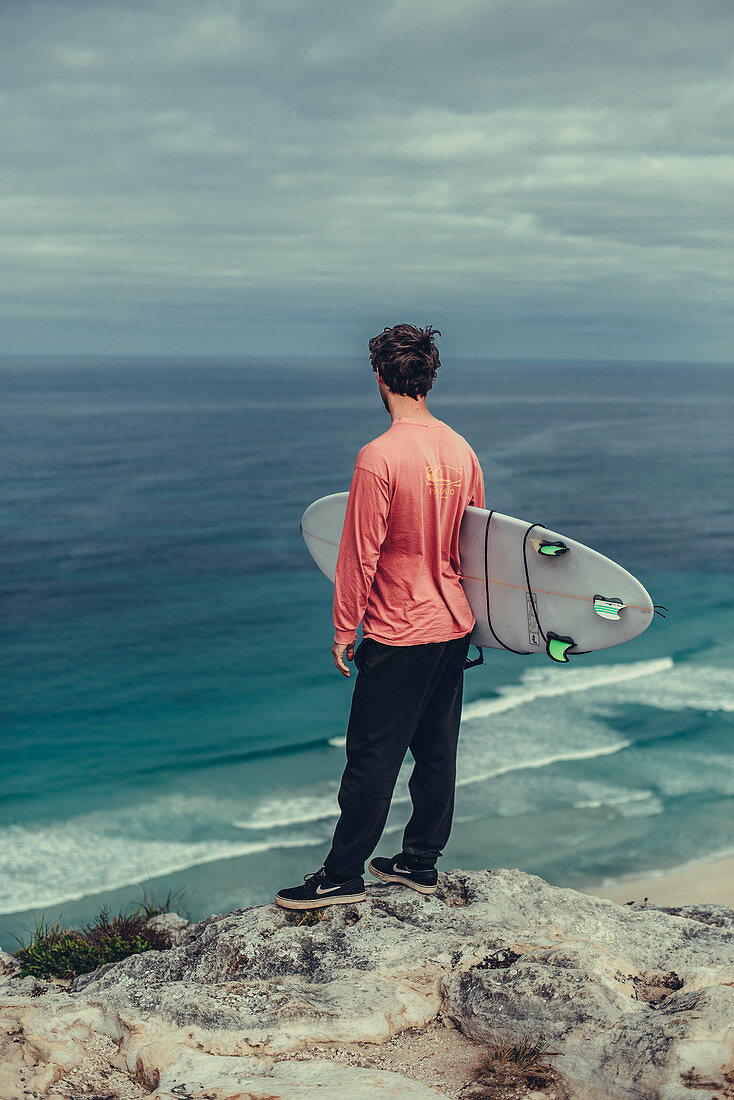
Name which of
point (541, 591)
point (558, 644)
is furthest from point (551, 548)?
point (558, 644)

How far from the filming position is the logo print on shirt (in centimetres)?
404

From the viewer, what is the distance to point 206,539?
41.2 meters

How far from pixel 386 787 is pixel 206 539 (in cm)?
3783

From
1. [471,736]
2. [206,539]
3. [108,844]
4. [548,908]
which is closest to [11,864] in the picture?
[108,844]

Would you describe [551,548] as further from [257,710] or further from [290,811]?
[257,710]

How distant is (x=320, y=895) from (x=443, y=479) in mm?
2274

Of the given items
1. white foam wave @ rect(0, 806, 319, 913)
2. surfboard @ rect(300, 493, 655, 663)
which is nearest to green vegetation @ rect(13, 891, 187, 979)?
surfboard @ rect(300, 493, 655, 663)

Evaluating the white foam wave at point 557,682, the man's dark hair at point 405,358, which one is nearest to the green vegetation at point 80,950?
the man's dark hair at point 405,358

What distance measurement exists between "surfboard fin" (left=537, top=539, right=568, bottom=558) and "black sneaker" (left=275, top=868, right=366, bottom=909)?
2024 mm

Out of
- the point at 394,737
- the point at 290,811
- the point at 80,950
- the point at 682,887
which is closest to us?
the point at 394,737

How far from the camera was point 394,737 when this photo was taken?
13.8 ft

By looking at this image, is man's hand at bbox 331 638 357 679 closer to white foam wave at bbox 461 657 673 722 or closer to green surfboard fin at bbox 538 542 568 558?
green surfboard fin at bbox 538 542 568 558

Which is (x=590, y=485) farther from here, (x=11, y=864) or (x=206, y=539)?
(x=11, y=864)

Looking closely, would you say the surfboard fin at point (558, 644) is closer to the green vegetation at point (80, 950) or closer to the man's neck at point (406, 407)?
→ the man's neck at point (406, 407)
